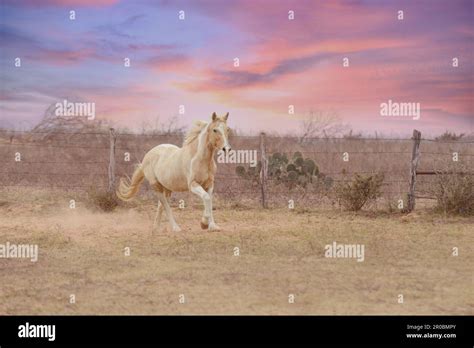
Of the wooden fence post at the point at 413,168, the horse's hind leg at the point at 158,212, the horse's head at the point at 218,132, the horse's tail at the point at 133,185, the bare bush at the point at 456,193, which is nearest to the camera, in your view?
the horse's head at the point at 218,132

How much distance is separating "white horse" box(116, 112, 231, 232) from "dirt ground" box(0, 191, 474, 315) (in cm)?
72

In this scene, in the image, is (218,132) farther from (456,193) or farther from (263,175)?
(456,193)

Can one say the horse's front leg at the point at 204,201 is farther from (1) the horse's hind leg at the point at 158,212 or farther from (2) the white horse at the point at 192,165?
(1) the horse's hind leg at the point at 158,212

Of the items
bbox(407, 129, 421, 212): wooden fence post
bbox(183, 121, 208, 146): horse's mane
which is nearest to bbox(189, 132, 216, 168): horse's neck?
bbox(183, 121, 208, 146): horse's mane

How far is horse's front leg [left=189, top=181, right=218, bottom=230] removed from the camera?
10.6 m

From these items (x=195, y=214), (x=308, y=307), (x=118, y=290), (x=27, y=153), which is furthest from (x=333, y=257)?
(x=27, y=153)

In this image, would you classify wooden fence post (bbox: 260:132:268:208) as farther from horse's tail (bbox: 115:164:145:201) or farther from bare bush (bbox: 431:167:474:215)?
bare bush (bbox: 431:167:474:215)

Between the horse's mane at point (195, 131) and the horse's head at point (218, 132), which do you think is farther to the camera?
the horse's mane at point (195, 131)

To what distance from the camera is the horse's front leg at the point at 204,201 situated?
34.8 ft

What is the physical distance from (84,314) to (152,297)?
0.85m

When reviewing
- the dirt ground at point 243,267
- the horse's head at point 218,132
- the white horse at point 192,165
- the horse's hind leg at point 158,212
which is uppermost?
the horse's head at point 218,132

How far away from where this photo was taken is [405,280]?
7.78m

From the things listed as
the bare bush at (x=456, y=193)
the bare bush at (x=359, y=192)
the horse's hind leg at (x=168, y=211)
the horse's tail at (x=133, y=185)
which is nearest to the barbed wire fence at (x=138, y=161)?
the bare bush at (x=359, y=192)

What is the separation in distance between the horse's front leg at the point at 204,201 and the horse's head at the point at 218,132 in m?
0.77
